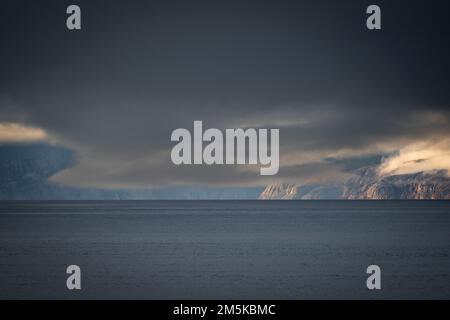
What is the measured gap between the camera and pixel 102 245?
Answer: 88500 millimetres

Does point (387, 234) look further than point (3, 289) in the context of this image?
Yes

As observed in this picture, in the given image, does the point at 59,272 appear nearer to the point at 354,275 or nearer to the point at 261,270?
the point at 261,270

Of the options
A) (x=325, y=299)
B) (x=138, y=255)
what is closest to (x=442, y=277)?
(x=325, y=299)

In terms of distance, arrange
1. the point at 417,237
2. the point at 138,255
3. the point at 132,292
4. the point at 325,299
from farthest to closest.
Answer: the point at 417,237 → the point at 138,255 → the point at 132,292 → the point at 325,299

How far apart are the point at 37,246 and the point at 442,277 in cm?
6001

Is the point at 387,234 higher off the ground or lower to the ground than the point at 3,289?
higher

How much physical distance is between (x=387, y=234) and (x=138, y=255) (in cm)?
5730

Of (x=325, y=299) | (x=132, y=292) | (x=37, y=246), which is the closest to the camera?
(x=325, y=299)

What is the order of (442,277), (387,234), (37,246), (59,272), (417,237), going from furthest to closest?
(387,234) → (417,237) → (37,246) → (59,272) → (442,277)

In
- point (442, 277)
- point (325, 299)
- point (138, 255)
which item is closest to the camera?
point (325, 299)

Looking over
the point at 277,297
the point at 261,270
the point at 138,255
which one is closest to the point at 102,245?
the point at 138,255

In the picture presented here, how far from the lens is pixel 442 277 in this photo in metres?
55.0
